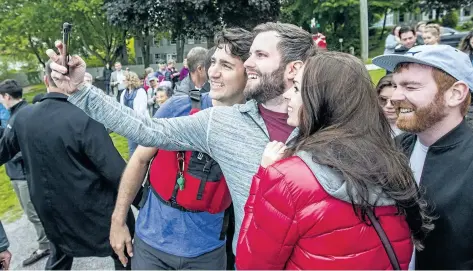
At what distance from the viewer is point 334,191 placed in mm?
1389

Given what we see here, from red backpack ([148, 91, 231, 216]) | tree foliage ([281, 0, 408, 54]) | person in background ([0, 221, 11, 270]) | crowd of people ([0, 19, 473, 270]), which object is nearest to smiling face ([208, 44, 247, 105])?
crowd of people ([0, 19, 473, 270])

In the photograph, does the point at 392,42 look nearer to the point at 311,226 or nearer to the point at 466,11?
the point at 311,226

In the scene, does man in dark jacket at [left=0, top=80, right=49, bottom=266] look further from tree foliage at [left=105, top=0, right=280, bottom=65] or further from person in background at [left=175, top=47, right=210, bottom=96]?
tree foliage at [left=105, top=0, right=280, bottom=65]

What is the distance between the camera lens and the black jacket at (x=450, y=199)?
188cm

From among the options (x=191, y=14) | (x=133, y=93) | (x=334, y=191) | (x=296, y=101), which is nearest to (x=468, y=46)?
(x=296, y=101)

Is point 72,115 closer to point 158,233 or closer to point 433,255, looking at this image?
point 158,233

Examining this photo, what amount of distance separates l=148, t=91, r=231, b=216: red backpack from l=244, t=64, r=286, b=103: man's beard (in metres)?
0.46

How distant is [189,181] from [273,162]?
3.01ft

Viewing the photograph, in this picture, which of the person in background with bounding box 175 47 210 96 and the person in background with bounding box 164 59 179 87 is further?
the person in background with bounding box 164 59 179 87

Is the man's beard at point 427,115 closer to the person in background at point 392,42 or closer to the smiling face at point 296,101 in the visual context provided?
the smiling face at point 296,101

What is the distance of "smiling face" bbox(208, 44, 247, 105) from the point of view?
2688mm

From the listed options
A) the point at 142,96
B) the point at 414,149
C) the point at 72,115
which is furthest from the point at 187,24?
the point at 414,149

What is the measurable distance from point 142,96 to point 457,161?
26.9 ft

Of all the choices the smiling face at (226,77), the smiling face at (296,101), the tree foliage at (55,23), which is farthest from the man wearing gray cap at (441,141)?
the tree foliage at (55,23)
